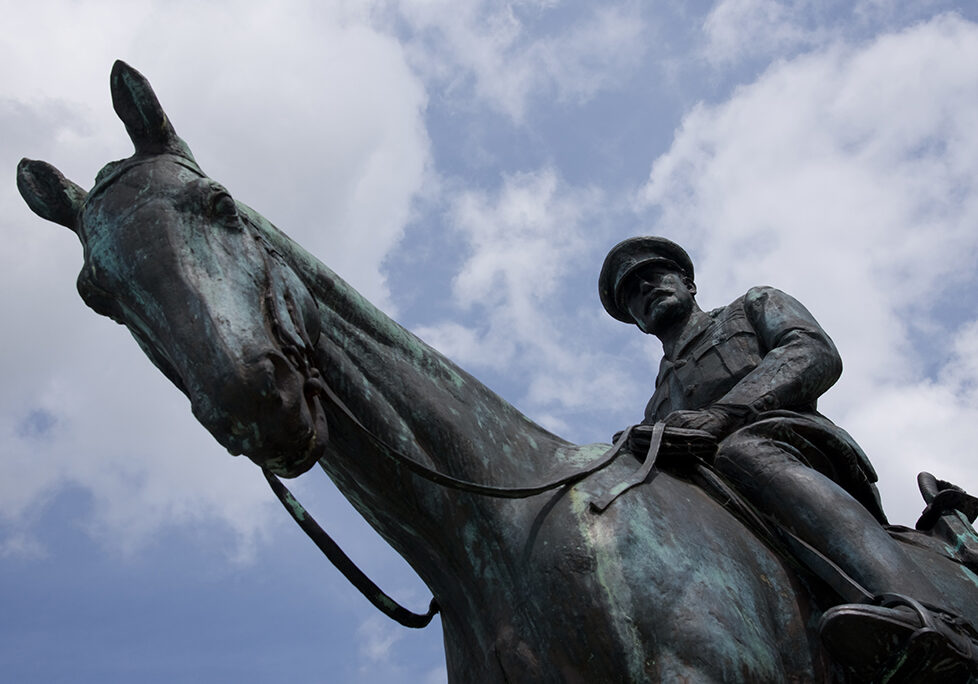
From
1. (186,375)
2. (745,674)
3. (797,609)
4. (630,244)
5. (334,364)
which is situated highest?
(630,244)

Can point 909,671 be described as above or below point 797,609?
below

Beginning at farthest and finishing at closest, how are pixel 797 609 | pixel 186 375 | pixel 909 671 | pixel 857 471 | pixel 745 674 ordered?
pixel 857 471
pixel 797 609
pixel 909 671
pixel 745 674
pixel 186 375

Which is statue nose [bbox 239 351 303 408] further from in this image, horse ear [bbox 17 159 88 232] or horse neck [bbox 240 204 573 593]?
horse ear [bbox 17 159 88 232]

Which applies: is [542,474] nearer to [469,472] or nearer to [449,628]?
[469,472]

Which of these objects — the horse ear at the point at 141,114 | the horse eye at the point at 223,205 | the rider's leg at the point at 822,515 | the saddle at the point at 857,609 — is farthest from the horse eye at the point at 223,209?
the rider's leg at the point at 822,515

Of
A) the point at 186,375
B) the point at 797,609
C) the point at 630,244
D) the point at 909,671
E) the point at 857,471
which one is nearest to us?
the point at 186,375

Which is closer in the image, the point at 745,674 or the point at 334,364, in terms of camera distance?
the point at 745,674

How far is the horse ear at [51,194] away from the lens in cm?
513

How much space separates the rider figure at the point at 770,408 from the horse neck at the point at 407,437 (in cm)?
96

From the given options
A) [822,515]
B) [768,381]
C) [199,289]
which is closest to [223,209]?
[199,289]

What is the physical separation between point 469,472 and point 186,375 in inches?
57.0

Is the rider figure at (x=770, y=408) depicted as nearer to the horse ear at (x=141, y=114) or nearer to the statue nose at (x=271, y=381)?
the statue nose at (x=271, y=381)

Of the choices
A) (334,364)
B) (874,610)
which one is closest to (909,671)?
(874,610)

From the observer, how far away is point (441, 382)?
17.4 ft
